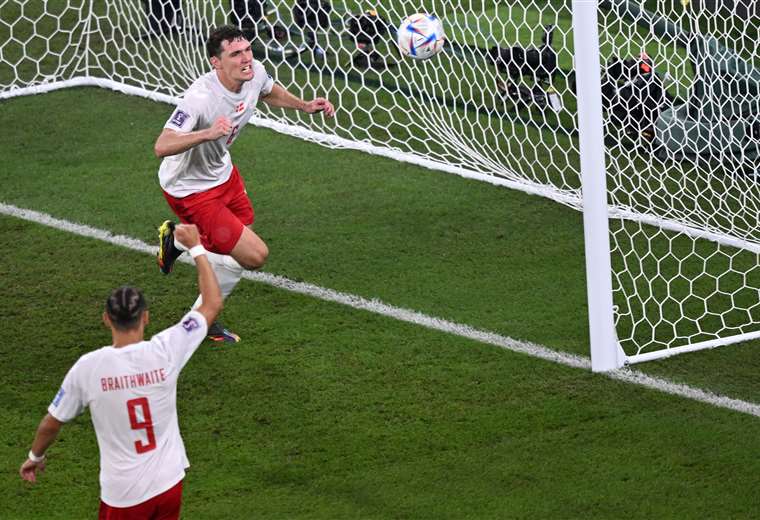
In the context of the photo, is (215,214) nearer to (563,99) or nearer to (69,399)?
(69,399)

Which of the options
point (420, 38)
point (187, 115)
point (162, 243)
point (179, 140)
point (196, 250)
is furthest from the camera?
point (420, 38)

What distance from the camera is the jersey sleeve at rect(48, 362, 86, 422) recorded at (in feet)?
14.2

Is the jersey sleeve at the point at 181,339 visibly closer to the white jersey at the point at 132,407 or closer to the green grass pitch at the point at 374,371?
the white jersey at the point at 132,407

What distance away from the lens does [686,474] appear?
5.75m

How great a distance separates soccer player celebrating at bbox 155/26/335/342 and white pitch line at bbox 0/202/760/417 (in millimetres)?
745

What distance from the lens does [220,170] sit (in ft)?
23.3

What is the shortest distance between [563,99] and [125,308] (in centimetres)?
706

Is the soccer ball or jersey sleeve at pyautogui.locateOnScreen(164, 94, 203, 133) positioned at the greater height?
jersey sleeve at pyautogui.locateOnScreen(164, 94, 203, 133)

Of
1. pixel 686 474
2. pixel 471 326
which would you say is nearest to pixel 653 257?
pixel 471 326

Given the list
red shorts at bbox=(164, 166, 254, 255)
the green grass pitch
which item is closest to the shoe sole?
red shorts at bbox=(164, 166, 254, 255)

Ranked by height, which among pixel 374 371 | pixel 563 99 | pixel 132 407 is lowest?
pixel 563 99

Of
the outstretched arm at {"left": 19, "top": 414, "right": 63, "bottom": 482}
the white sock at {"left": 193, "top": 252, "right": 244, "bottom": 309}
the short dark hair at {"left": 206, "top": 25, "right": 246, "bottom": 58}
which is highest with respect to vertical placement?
the short dark hair at {"left": 206, "top": 25, "right": 246, "bottom": 58}

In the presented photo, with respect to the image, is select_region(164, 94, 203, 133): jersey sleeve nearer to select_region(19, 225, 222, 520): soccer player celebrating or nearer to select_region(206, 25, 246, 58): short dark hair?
select_region(206, 25, 246, 58): short dark hair

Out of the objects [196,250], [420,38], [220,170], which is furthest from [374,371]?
[420,38]
